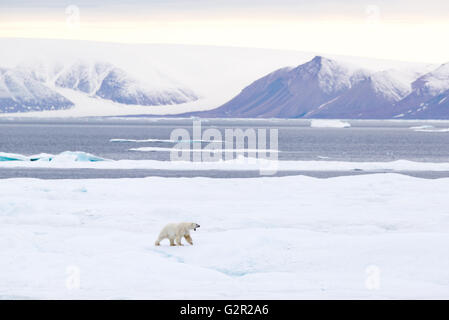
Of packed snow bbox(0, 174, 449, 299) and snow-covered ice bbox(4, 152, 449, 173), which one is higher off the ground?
packed snow bbox(0, 174, 449, 299)

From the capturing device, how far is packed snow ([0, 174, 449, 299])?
12.7 m

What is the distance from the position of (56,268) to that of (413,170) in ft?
153

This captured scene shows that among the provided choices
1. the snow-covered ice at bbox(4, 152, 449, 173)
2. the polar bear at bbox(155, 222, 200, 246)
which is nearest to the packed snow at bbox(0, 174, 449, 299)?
the polar bear at bbox(155, 222, 200, 246)

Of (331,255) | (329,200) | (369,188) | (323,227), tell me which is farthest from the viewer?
(369,188)

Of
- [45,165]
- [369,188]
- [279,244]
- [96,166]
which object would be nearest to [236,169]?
[96,166]

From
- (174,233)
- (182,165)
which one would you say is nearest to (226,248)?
(174,233)

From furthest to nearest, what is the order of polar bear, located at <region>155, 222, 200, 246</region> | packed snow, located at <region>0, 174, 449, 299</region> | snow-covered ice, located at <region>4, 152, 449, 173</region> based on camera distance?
snow-covered ice, located at <region>4, 152, 449, 173</region>
polar bear, located at <region>155, 222, 200, 246</region>
packed snow, located at <region>0, 174, 449, 299</region>

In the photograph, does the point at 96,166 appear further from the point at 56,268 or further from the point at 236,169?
the point at 56,268

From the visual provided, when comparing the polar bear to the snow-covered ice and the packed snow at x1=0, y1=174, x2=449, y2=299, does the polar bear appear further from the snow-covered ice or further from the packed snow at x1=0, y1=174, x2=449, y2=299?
the snow-covered ice

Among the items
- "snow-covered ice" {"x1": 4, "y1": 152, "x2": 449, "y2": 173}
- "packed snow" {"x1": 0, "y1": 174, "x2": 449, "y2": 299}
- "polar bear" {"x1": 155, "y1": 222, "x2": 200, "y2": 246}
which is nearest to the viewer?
"packed snow" {"x1": 0, "y1": 174, "x2": 449, "y2": 299}

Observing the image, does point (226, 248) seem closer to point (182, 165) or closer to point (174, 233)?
point (174, 233)

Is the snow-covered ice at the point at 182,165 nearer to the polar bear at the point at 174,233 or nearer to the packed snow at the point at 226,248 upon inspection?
the packed snow at the point at 226,248

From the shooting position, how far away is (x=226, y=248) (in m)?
16.5
